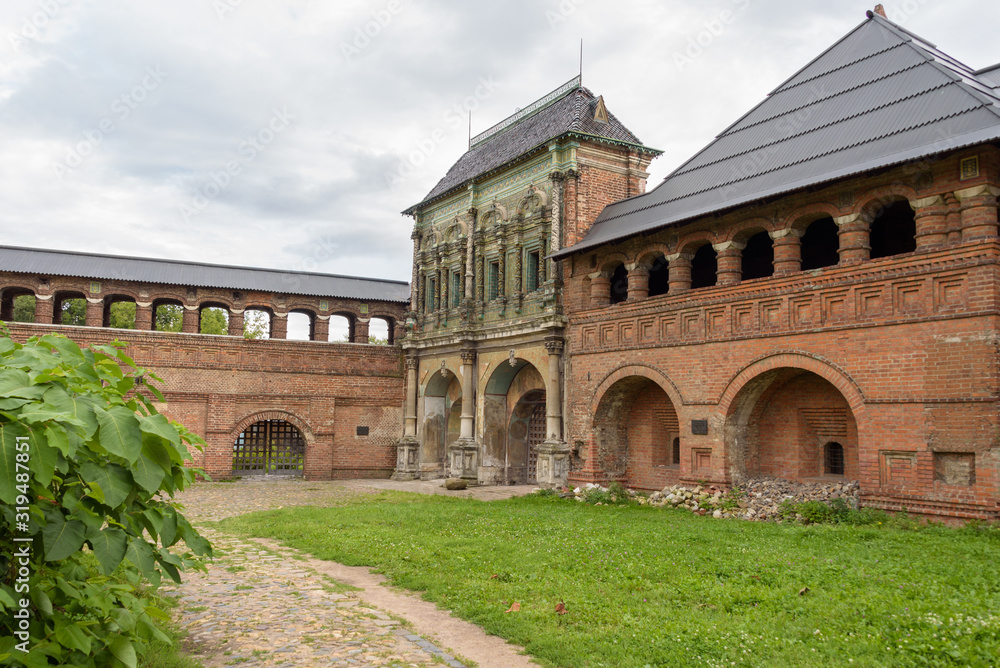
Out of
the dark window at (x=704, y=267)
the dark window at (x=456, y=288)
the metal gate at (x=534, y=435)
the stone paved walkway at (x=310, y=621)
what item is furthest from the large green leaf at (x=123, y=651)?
the dark window at (x=456, y=288)

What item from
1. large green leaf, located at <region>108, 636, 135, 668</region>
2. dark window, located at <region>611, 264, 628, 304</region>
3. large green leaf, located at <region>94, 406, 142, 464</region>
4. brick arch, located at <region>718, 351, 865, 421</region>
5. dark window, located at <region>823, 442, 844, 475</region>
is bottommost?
large green leaf, located at <region>108, 636, 135, 668</region>

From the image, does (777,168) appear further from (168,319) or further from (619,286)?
(168,319)

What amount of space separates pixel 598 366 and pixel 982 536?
8.74 meters

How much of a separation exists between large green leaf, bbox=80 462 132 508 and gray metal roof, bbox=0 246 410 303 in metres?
24.7

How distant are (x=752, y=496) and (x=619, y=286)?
711 centimetres

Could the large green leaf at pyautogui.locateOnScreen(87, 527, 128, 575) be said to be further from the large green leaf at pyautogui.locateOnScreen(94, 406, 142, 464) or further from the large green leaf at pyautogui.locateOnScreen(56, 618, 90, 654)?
the large green leaf at pyautogui.locateOnScreen(94, 406, 142, 464)

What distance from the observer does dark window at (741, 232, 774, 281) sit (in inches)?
644

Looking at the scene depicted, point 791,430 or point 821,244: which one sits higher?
point 821,244

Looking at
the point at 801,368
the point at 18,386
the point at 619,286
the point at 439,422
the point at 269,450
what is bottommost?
the point at 269,450

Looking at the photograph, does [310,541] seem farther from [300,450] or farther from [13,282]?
[13,282]

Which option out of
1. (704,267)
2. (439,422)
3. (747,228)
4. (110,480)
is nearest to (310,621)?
(110,480)

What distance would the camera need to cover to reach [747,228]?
14398 mm

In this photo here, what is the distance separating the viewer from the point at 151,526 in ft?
12.1

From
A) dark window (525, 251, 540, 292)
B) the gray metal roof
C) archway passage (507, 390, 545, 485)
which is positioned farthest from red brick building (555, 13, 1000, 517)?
the gray metal roof
